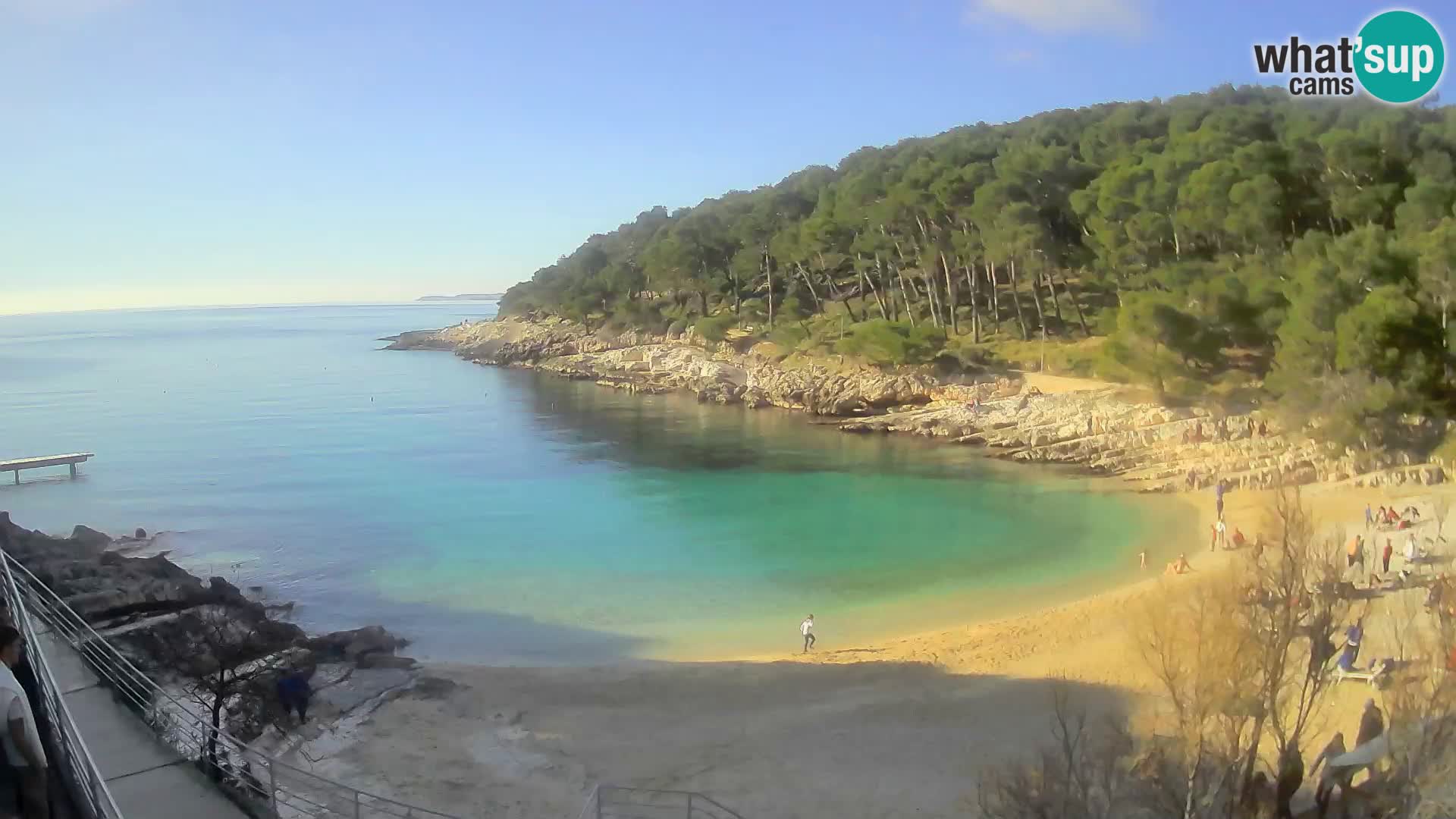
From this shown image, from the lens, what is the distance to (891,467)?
1266 inches

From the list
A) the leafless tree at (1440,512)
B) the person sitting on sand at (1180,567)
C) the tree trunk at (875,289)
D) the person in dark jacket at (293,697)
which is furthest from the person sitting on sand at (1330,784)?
the tree trunk at (875,289)

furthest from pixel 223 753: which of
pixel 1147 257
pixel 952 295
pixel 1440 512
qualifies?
pixel 952 295

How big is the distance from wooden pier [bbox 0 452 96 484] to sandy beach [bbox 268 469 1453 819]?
1140 inches

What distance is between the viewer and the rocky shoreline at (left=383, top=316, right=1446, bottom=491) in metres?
25.1

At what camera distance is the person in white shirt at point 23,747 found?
3.75 meters

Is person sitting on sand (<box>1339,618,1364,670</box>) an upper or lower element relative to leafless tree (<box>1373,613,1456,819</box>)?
lower

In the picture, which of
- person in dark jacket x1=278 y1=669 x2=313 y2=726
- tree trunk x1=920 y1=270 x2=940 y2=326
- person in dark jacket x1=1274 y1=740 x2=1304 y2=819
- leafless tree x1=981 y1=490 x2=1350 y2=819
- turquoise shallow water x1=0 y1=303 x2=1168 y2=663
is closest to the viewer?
leafless tree x1=981 y1=490 x2=1350 y2=819

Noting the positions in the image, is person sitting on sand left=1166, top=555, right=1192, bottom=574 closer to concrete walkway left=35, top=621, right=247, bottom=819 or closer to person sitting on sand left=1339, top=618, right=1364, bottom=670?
person sitting on sand left=1339, top=618, right=1364, bottom=670

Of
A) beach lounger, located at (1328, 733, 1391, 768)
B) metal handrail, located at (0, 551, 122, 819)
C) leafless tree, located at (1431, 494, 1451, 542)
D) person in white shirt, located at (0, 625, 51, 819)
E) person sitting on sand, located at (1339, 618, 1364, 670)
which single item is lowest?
leafless tree, located at (1431, 494, 1451, 542)

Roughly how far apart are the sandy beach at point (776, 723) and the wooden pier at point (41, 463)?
28950 millimetres

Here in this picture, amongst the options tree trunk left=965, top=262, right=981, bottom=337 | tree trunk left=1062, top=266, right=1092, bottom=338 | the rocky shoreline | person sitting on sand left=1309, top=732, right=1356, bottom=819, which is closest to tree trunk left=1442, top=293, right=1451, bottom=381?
the rocky shoreline

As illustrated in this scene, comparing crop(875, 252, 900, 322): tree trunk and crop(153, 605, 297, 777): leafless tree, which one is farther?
crop(875, 252, 900, 322): tree trunk

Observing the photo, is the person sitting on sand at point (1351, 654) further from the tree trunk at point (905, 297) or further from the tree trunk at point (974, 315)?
the tree trunk at point (905, 297)

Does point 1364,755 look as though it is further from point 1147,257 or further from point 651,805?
point 1147,257
